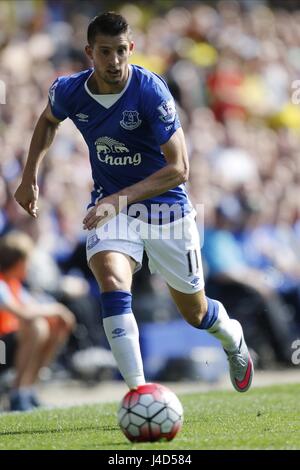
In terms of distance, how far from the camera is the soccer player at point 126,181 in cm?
723

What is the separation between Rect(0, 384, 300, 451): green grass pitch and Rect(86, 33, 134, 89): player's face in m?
2.39

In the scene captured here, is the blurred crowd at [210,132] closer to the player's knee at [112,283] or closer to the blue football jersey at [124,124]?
the blue football jersey at [124,124]

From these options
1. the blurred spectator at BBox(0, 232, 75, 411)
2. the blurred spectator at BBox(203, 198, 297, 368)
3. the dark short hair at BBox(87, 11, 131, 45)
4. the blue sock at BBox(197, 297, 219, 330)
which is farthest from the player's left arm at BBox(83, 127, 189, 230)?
the blurred spectator at BBox(203, 198, 297, 368)

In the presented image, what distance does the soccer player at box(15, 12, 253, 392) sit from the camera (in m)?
7.23

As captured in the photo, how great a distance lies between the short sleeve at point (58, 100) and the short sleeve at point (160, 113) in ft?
2.15

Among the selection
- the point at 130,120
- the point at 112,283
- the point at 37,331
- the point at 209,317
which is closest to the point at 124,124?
the point at 130,120

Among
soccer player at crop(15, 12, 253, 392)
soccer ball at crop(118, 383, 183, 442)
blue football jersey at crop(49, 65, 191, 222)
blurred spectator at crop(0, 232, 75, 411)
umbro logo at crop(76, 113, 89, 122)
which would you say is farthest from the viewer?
blurred spectator at crop(0, 232, 75, 411)

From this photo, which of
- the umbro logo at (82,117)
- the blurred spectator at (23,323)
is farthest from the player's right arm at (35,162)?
the blurred spectator at (23,323)

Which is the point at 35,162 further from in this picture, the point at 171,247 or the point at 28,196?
the point at 171,247

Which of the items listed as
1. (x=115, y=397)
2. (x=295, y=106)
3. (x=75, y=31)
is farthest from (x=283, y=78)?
(x=115, y=397)

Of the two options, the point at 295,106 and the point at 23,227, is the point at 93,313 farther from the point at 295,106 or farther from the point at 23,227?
the point at 295,106

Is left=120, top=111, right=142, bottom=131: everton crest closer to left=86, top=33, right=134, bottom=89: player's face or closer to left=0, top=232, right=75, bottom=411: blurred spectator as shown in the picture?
left=86, top=33, right=134, bottom=89: player's face

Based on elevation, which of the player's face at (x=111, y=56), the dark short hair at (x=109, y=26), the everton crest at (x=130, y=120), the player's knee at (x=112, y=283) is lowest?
the player's knee at (x=112, y=283)
